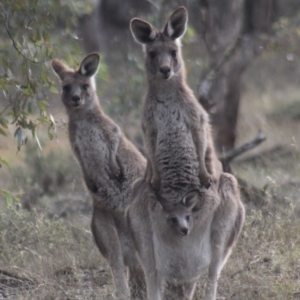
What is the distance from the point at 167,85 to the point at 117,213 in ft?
3.97

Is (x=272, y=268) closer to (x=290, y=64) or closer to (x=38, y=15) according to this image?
(x=38, y=15)

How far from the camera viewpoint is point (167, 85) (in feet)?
18.5

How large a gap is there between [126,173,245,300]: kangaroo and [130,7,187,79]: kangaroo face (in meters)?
0.99

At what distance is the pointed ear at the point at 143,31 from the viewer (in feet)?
19.0

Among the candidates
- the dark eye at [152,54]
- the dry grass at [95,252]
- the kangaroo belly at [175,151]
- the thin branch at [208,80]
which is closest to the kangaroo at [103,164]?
the dry grass at [95,252]

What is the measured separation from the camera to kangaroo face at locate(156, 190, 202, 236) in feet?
17.0

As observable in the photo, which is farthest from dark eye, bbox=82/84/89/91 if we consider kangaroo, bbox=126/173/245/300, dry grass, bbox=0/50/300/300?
kangaroo, bbox=126/173/245/300

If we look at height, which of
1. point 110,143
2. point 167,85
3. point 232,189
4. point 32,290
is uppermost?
point 167,85

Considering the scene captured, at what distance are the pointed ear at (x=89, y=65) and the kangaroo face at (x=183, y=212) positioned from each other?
6.05ft

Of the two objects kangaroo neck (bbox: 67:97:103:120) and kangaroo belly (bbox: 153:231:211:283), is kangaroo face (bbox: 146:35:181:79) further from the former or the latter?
kangaroo belly (bbox: 153:231:211:283)

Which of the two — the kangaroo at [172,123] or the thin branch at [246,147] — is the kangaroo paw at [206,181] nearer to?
the kangaroo at [172,123]

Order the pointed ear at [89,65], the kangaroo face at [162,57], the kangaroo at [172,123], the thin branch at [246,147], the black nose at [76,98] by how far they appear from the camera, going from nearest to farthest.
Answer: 1. the kangaroo at [172,123]
2. the kangaroo face at [162,57]
3. the black nose at [76,98]
4. the pointed ear at [89,65]
5. the thin branch at [246,147]

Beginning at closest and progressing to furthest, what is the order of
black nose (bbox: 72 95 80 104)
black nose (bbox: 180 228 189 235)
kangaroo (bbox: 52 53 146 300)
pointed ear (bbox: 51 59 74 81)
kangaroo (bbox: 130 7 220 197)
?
black nose (bbox: 180 228 189 235)
kangaroo (bbox: 130 7 220 197)
kangaroo (bbox: 52 53 146 300)
black nose (bbox: 72 95 80 104)
pointed ear (bbox: 51 59 74 81)

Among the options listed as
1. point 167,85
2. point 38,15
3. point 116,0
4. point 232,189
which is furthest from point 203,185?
point 116,0
